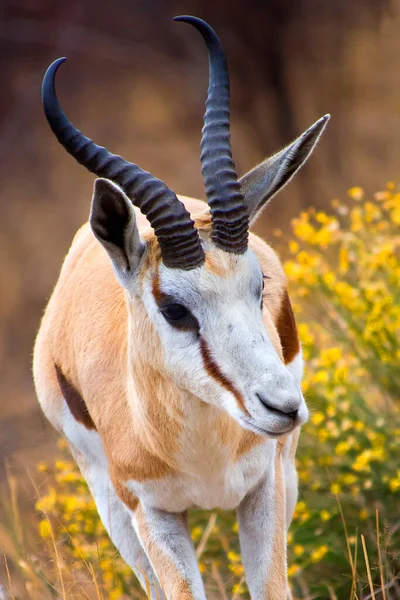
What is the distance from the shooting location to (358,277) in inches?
250

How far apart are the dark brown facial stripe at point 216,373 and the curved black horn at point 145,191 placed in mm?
354

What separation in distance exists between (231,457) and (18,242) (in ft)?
34.9

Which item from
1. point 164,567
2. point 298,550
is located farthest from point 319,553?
point 164,567

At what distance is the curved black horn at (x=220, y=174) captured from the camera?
12.6 feet

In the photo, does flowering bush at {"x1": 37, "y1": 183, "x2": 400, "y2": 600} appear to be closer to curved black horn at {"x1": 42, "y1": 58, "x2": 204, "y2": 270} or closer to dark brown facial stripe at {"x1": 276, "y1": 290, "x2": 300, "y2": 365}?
dark brown facial stripe at {"x1": 276, "y1": 290, "x2": 300, "y2": 365}

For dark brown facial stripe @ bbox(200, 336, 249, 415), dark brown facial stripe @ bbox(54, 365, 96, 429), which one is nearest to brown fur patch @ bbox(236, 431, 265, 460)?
dark brown facial stripe @ bbox(200, 336, 249, 415)

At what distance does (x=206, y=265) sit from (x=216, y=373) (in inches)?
17.9

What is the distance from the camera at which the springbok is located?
11.9 feet

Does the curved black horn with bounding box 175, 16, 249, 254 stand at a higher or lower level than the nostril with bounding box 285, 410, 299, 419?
higher

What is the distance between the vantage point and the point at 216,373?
360cm

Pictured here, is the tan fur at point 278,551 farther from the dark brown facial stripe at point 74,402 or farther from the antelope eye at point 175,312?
the antelope eye at point 175,312

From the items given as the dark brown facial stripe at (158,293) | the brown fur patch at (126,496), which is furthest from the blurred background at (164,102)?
the dark brown facial stripe at (158,293)

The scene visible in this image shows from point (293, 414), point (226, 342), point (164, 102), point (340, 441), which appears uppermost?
point (164, 102)

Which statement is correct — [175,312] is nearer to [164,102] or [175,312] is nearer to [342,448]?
[342,448]
